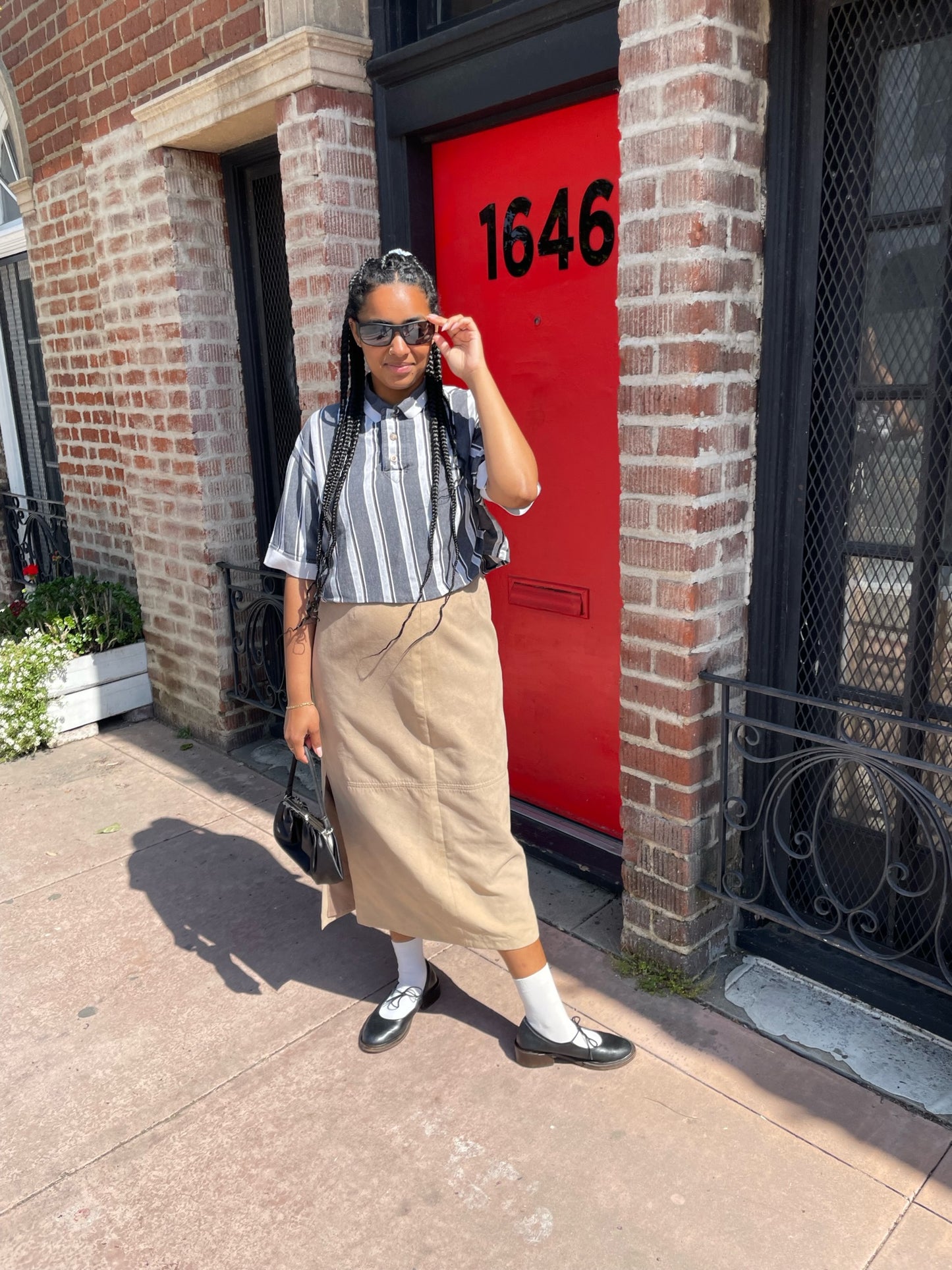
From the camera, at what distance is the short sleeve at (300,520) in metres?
2.44

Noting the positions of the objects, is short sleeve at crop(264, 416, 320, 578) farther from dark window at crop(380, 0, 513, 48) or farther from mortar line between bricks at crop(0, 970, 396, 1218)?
dark window at crop(380, 0, 513, 48)

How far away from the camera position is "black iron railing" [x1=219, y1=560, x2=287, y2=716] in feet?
15.3

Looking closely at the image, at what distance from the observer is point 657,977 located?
9.58ft


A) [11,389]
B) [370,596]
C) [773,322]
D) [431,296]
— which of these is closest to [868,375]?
[773,322]

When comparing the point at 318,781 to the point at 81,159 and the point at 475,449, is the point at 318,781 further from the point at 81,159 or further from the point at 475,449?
the point at 81,159

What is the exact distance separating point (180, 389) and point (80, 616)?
5.16ft

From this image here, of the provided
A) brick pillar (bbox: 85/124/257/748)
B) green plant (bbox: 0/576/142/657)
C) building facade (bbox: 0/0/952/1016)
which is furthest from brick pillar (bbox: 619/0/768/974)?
green plant (bbox: 0/576/142/657)

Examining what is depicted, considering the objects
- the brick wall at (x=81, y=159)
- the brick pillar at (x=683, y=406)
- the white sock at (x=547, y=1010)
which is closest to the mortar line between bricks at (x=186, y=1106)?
the white sock at (x=547, y=1010)

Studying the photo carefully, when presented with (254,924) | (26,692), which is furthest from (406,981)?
(26,692)

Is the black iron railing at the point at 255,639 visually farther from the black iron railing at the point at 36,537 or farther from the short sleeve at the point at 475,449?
the short sleeve at the point at 475,449

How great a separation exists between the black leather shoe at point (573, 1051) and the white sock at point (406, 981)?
1.15 ft

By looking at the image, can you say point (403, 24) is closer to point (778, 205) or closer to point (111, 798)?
point (778, 205)

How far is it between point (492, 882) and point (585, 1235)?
0.80 m

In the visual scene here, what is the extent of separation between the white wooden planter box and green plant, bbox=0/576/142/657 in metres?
0.07
